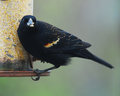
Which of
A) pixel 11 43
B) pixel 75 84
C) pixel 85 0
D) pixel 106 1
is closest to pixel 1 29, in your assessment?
pixel 11 43

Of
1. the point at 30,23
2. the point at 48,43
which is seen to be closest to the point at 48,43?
the point at 48,43

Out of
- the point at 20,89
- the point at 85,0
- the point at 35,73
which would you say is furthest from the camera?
the point at 85,0

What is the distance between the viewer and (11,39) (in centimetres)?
689

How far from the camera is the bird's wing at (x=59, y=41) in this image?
7.07m

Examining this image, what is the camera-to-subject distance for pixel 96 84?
36.9 ft

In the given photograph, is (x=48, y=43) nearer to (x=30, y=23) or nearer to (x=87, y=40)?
(x=30, y=23)

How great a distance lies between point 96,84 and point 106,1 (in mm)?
2612

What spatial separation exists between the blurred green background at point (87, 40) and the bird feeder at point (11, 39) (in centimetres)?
240

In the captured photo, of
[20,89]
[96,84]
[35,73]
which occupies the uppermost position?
[35,73]

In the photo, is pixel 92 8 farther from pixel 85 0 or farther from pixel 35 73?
pixel 35 73

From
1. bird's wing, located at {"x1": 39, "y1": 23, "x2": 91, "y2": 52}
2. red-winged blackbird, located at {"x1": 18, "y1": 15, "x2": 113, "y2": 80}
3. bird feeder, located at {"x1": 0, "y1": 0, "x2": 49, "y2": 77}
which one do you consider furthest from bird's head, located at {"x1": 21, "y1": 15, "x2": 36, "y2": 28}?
bird's wing, located at {"x1": 39, "y1": 23, "x2": 91, "y2": 52}

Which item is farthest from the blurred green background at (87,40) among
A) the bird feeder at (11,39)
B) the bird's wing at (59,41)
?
the bird feeder at (11,39)

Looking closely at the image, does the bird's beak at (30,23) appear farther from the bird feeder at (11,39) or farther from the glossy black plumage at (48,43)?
the bird feeder at (11,39)

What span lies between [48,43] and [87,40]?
4.36 m
